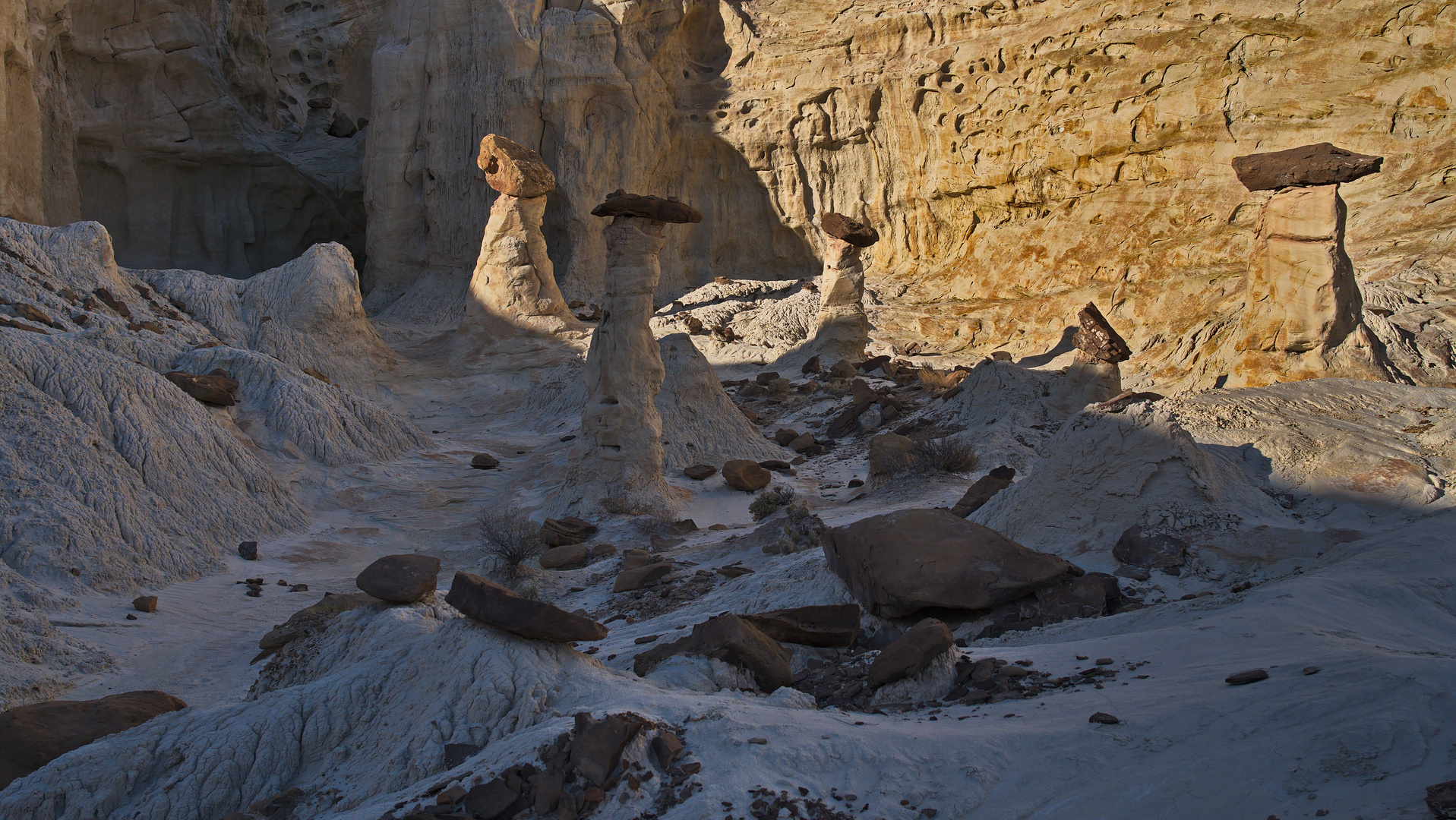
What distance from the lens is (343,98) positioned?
27938 mm

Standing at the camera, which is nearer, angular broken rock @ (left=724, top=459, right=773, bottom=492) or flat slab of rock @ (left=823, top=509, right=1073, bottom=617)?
flat slab of rock @ (left=823, top=509, right=1073, bottom=617)

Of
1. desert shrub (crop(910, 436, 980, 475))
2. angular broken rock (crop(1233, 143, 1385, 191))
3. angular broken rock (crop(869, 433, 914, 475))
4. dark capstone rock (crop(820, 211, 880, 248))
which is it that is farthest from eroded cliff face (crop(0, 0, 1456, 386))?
angular broken rock (crop(869, 433, 914, 475))

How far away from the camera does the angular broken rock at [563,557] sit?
9156 mm

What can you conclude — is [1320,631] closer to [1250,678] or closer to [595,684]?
[1250,678]

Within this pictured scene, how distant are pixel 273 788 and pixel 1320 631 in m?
4.71

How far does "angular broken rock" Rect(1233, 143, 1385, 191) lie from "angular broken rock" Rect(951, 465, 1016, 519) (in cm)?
405

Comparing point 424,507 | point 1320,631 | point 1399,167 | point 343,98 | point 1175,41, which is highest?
point 343,98

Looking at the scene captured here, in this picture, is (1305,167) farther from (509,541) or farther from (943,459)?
(509,541)

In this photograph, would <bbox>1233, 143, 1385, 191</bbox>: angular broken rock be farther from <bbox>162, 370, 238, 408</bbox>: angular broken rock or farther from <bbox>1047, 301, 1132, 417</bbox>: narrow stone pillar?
<bbox>162, 370, 238, 408</bbox>: angular broken rock

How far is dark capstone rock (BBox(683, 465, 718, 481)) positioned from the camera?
11.7m

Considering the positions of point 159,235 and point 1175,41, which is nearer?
point 1175,41

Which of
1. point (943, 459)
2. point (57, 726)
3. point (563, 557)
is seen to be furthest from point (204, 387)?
point (943, 459)

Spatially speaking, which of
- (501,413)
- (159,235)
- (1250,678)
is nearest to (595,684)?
(1250,678)

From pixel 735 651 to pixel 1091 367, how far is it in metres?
7.99
